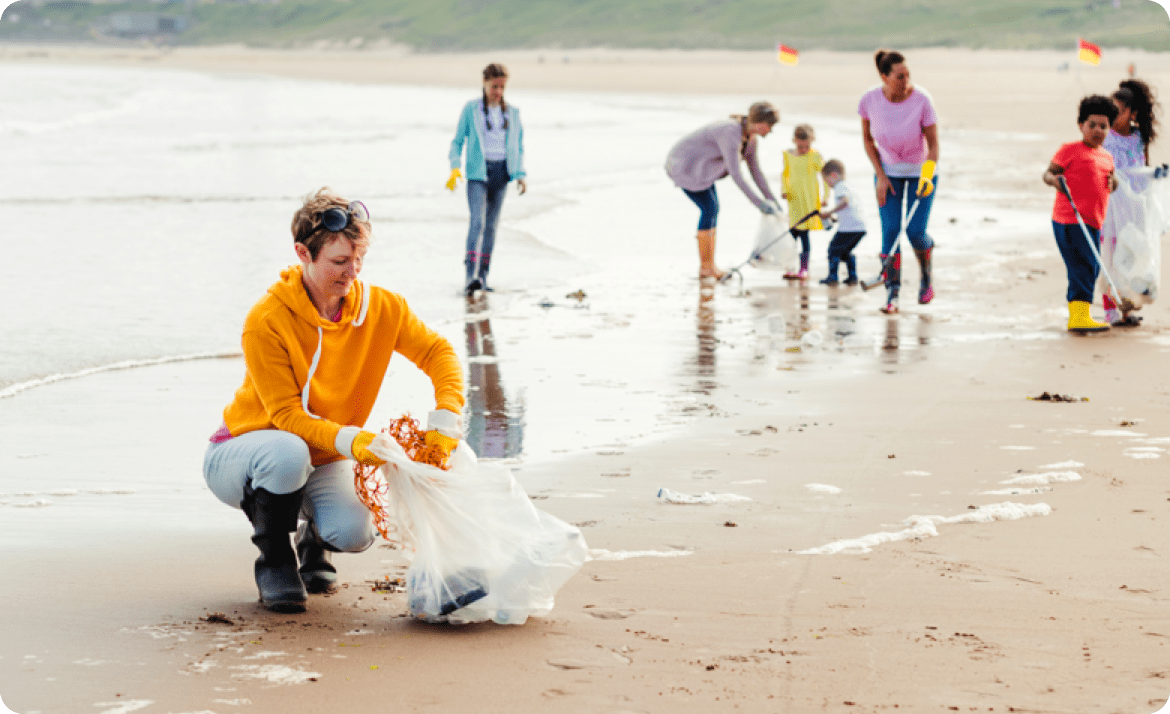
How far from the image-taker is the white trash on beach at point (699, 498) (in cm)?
456

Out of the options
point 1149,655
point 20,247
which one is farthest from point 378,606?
point 20,247

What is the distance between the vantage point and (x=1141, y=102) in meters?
8.08

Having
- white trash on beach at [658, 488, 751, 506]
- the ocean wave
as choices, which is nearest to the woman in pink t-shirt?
the ocean wave

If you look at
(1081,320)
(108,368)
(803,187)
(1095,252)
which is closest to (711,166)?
(803,187)

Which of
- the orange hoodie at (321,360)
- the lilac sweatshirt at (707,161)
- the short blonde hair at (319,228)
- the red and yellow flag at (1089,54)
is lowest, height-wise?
the orange hoodie at (321,360)

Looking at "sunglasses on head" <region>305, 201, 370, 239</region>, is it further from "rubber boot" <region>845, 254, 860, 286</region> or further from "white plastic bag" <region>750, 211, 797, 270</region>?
"white plastic bag" <region>750, 211, 797, 270</region>

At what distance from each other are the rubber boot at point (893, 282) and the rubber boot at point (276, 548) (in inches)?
226

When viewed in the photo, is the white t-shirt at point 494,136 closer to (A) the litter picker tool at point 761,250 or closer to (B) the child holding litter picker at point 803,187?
(A) the litter picker tool at point 761,250

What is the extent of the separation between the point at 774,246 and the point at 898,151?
1806 millimetres

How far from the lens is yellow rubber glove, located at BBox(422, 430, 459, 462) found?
11.4ft

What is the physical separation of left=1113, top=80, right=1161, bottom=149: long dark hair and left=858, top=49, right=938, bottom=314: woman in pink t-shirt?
1.12 m

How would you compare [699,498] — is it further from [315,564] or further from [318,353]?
[318,353]

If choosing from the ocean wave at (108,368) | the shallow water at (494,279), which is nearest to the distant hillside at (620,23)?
the shallow water at (494,279)

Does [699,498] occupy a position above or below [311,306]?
below
